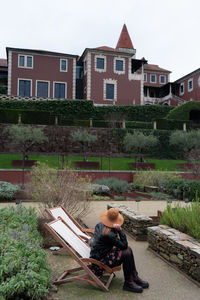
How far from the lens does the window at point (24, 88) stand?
113 ft

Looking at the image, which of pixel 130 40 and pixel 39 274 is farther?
pixel 130 40

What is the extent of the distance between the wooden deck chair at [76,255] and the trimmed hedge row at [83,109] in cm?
2549

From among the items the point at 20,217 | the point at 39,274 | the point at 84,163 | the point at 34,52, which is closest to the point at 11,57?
the point at 34,52

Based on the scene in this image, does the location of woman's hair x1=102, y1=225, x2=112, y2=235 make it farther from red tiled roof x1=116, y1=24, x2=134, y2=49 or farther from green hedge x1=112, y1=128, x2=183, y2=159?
red tiled roof x1=116, y1=24, x2=134, y2=49

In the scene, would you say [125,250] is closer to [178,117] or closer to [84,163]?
[84,163]

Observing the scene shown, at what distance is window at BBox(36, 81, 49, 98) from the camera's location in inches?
1393

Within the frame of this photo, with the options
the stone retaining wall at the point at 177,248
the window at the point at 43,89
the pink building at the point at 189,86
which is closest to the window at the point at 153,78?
the pink building at the point at 189,86

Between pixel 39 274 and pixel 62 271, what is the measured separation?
3.78 ft

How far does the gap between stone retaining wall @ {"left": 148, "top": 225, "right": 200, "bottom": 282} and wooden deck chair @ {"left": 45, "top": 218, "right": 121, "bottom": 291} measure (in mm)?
1173

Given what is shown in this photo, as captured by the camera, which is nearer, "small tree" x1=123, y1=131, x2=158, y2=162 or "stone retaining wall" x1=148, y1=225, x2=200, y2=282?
"stone retaining wall" x1=148, y1=225, x2=200, y2=282

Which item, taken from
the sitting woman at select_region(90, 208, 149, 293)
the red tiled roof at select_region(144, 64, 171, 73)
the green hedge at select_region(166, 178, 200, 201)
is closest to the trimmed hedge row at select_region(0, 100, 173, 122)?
the green hedge at select_region(166, 178, 200, 201)

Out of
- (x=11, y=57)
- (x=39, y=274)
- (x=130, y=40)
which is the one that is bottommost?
(x=39, y=274)

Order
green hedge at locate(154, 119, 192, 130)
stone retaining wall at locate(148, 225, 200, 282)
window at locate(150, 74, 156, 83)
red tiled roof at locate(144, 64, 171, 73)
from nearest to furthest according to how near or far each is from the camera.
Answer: stone retaining wall at locate(148, 225, 200, 282)
green hedge at locate(154, 119, 192, 130)
red tiled roof at locate(144, 64, 171, 73)
window at locate(150, 74, 156, 83)

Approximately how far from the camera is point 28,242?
3.97m
